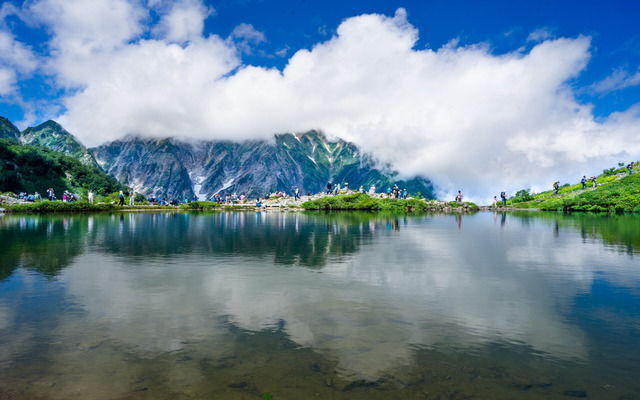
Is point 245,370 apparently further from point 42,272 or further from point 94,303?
point 42,272

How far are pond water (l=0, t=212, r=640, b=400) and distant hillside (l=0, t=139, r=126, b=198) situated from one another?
153 m

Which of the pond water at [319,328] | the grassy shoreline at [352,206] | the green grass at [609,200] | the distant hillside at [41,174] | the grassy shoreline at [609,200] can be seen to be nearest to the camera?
the pond water at [319,328]

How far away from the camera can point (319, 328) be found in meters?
12.9

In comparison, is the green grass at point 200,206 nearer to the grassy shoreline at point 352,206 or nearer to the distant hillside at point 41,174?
the grassy shoreline at point 352,206

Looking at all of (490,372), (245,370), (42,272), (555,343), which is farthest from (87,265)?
(555,343)

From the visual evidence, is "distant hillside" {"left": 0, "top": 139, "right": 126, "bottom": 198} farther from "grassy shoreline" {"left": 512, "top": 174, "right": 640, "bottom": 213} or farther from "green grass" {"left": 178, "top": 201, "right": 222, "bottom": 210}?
"grassy shoreline" {"left": 512, "top": 174, "right": 640, "bottom": 213}

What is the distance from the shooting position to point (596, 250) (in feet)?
97.8

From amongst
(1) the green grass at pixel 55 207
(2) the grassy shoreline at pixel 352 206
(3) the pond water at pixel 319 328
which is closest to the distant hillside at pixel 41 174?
(1) the green grass at pixel 55 207

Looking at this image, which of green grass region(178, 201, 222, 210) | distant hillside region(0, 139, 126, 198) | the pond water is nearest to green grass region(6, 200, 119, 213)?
green grass region(178, 201, 222, 210)

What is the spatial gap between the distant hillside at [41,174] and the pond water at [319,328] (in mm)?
152757

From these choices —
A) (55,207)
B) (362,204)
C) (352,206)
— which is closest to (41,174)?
(55,207)

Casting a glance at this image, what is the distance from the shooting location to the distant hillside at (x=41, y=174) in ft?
472

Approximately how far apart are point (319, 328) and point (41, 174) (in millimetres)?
187435

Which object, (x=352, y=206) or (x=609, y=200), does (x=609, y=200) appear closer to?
(x=609, y=200)
